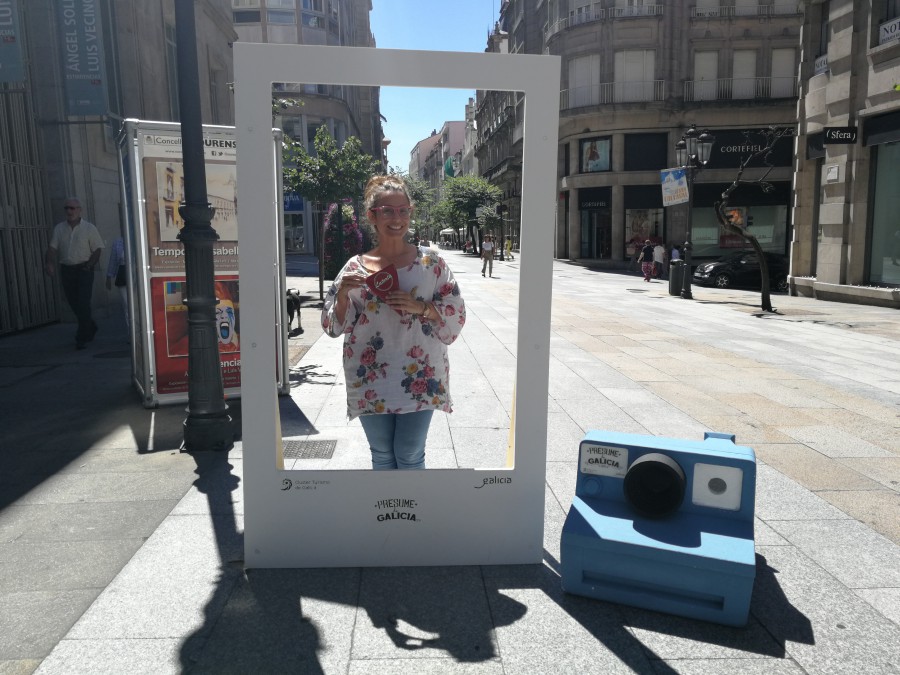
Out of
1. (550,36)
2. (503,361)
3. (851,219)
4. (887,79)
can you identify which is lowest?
(503,361)

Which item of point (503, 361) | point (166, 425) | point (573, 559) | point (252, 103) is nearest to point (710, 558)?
point (573, 559)

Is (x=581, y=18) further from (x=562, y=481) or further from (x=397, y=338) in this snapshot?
(x=397, y=338)

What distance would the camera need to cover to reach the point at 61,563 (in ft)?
11.5

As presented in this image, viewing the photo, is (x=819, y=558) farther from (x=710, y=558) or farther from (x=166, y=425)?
(x=166, y=425)

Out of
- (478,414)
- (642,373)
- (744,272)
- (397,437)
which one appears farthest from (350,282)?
(744,272)

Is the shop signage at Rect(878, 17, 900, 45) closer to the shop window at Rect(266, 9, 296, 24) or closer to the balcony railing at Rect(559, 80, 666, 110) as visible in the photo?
the balcony railing at Rect(559, 80, 666, 110)

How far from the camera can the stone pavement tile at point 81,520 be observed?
151 inches

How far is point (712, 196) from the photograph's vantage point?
36469 mm

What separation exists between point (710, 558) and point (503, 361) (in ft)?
20.3

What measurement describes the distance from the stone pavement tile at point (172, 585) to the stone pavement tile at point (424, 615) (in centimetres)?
65

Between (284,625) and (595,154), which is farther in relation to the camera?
(595,154)

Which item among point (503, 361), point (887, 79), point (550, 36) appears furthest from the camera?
point (550, 36)

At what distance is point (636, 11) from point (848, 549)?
3798cm

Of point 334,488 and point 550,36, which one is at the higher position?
point 550,36
